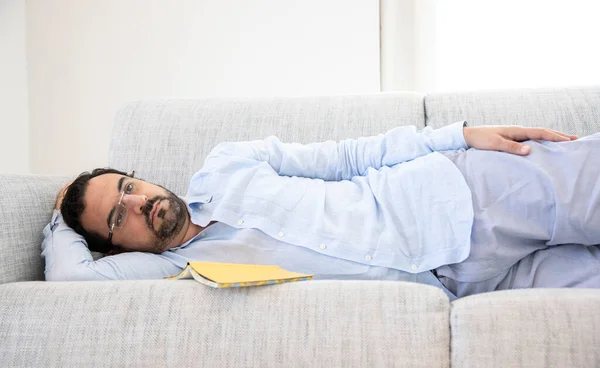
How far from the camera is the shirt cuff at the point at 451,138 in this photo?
154 cm

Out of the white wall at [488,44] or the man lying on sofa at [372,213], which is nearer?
the man lying on sofa at [372,213]

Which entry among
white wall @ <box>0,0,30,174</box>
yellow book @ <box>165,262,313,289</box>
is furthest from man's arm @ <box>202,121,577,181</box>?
white wall @ <box>0,0,30,174</box>

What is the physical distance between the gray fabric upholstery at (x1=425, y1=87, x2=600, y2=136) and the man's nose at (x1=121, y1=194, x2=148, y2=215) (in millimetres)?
845

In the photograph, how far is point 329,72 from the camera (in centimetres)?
275

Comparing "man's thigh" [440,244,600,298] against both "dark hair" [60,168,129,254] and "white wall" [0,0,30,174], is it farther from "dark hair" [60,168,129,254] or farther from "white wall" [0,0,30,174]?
"white wall" [0,0,30,174]

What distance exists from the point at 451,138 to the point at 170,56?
166 cm

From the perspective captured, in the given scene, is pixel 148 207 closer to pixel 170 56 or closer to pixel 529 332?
pixel 529 332

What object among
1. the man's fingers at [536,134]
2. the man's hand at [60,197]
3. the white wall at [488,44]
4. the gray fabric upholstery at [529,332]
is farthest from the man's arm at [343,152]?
the white wall at [488,44]

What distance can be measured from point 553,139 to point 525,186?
0.15 metres

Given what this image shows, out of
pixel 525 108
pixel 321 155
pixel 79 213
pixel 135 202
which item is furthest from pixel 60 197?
pixel 525 108

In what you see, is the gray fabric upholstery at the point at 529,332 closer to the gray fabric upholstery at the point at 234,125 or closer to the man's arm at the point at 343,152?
the man's arm at the point at 343,152

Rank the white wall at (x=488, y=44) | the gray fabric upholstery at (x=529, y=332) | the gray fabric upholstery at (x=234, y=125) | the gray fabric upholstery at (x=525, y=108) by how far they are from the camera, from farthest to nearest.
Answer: the white wall at (x=488, y=44), the gray fabric upholstery at (x=234, y=125), the gray fabric upholstery at (x=525, y=108), the gray fabric upholstery at (x=529, y=332)

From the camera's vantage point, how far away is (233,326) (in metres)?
1.08

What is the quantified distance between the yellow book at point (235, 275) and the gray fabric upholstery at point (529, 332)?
32cm
